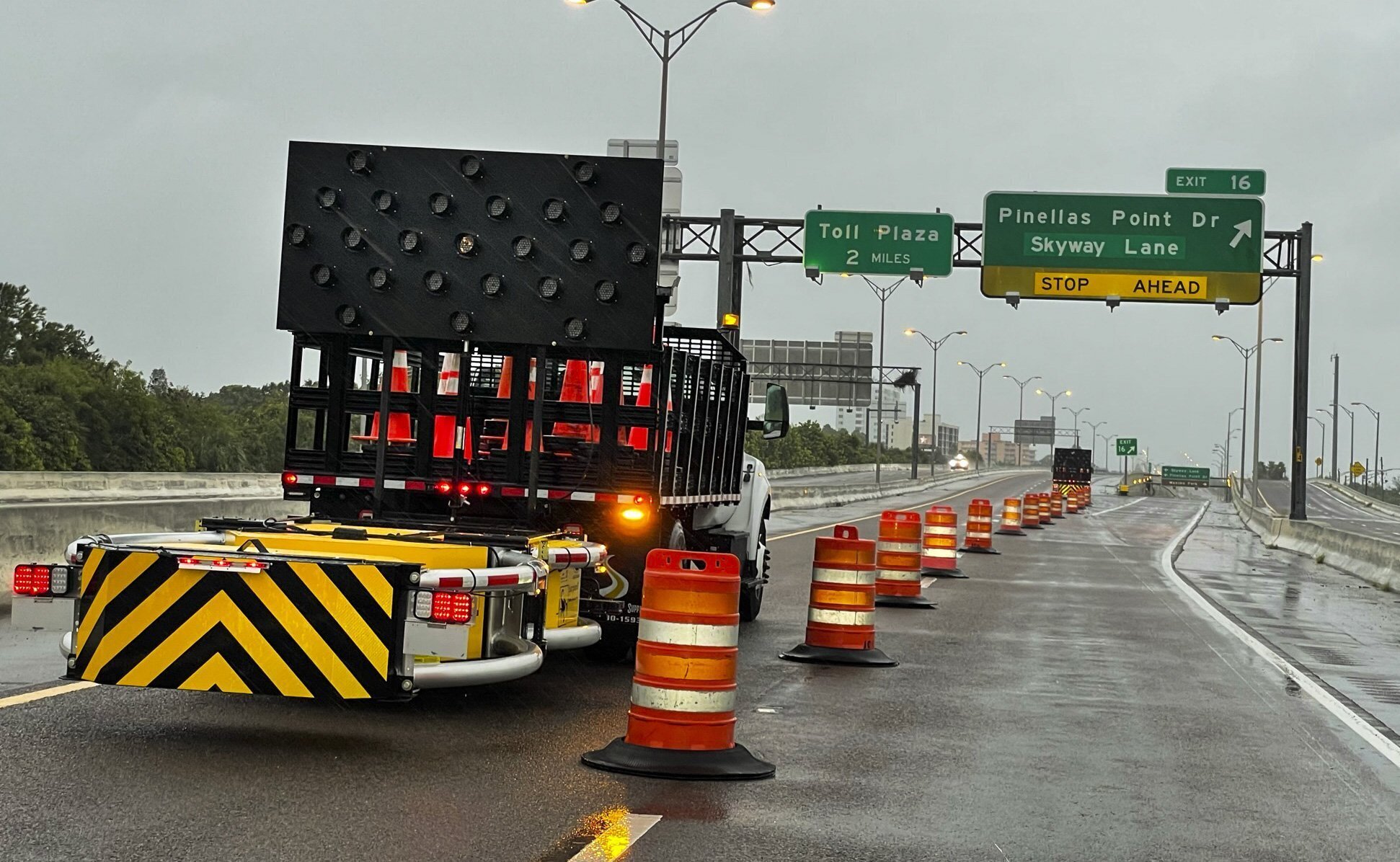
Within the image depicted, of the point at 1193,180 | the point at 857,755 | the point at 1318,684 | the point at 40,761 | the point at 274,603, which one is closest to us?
the point at 40,761

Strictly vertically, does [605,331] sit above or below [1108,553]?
above

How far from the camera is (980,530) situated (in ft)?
107

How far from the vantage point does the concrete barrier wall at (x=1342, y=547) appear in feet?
87.7

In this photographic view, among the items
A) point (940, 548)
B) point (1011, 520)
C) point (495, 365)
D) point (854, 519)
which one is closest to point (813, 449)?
point (854, 519)

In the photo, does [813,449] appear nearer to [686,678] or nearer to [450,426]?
[450,426]

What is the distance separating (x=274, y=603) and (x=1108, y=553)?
94.6 feet

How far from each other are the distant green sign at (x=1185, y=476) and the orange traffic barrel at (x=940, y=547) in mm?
125252

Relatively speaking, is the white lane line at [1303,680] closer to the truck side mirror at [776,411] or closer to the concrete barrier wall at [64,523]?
the truck side mirror at [776,411]

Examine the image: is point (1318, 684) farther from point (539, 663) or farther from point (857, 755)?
point (539, 663)

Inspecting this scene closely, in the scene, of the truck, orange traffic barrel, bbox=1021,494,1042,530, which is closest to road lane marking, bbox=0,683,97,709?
the truck

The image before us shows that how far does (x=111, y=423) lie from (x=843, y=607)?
2362 inches

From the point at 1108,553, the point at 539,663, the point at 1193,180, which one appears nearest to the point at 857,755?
the point at 539,663

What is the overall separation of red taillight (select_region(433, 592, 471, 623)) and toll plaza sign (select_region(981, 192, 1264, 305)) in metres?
30.6

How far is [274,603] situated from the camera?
795cm
